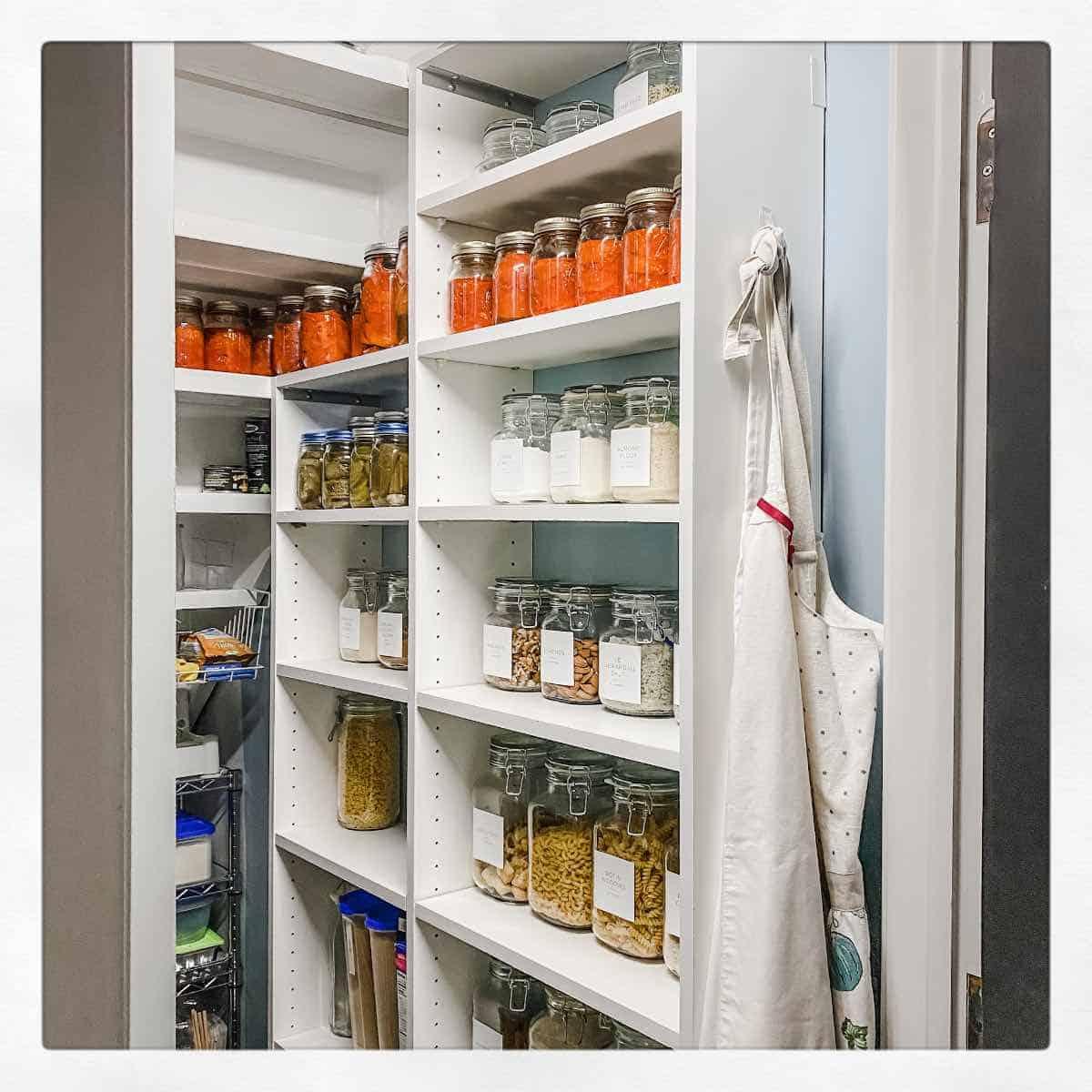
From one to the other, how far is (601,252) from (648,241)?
0.23 ft

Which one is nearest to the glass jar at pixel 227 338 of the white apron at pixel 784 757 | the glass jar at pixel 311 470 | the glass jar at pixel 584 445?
the glass jar at pixel 311 470

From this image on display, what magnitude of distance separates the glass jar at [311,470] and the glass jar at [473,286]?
0.33 m

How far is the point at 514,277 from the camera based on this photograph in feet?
3.45

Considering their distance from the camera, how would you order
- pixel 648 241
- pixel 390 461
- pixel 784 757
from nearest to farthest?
pixel 784 757
pixel 648 241
pixel 390 461

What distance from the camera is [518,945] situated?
989mm

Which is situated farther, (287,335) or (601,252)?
(287,335)

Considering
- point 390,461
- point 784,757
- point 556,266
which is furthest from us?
point 390,461

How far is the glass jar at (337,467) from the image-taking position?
1.32 metres

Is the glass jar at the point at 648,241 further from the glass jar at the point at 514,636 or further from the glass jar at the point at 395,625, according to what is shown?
the glass jar at the point at 395,625

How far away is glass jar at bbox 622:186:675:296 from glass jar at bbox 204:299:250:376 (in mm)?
689

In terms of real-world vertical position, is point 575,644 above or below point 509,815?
above

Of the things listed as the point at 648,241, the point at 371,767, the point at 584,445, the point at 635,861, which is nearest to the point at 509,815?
the point at 635,861

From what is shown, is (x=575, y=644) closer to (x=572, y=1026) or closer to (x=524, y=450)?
(x=524, y=450)

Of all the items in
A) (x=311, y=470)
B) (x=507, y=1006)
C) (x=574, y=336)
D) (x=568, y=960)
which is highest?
(x=574, y=336)
